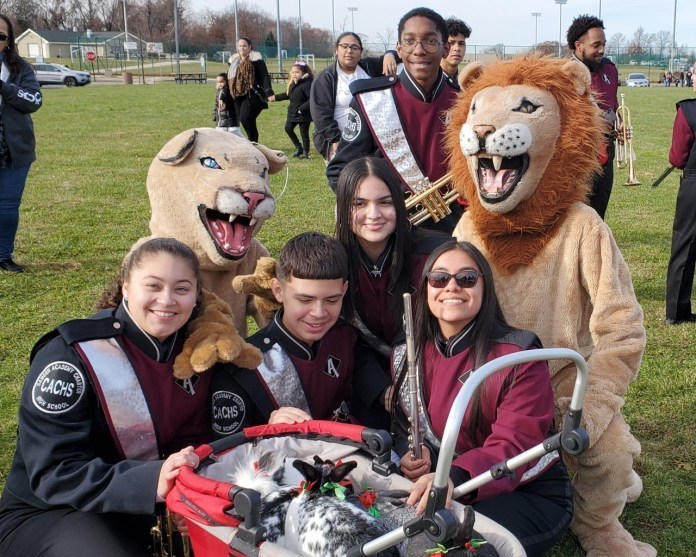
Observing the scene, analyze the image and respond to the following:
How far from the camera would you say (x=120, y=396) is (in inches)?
110

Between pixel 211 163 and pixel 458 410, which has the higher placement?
pixel 211 163

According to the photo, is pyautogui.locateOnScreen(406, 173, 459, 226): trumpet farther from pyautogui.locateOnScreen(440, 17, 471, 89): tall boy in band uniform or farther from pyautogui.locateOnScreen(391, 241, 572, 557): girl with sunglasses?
pyautogui.locateOnScreen(440, 17, 471, 89): tall boy in band uniform

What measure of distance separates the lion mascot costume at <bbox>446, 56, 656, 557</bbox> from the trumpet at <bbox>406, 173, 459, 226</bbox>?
2.11 feet

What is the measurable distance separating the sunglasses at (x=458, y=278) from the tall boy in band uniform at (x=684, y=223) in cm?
354

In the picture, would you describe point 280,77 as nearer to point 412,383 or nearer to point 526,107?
point 526,107

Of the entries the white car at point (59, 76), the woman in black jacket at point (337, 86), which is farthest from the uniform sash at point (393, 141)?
the white car at point (59, 76)

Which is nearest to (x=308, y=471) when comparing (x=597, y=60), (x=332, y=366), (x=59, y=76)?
(x=332, y=366)

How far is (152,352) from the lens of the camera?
2.91m

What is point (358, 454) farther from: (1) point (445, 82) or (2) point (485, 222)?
(1) point (445, 82)

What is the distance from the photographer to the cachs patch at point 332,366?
3326mm

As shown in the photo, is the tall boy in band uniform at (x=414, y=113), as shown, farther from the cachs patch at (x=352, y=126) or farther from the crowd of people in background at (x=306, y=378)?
the crowd of people in background at (x=306, y=378)

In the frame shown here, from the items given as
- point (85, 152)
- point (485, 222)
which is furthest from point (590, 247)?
point (85, 152)

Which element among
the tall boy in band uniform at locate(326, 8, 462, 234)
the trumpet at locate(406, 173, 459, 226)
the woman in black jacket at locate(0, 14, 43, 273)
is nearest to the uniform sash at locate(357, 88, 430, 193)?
the tall boy in band uniform at locate(326, 8, 462, 234)

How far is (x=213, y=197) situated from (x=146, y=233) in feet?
18.4
